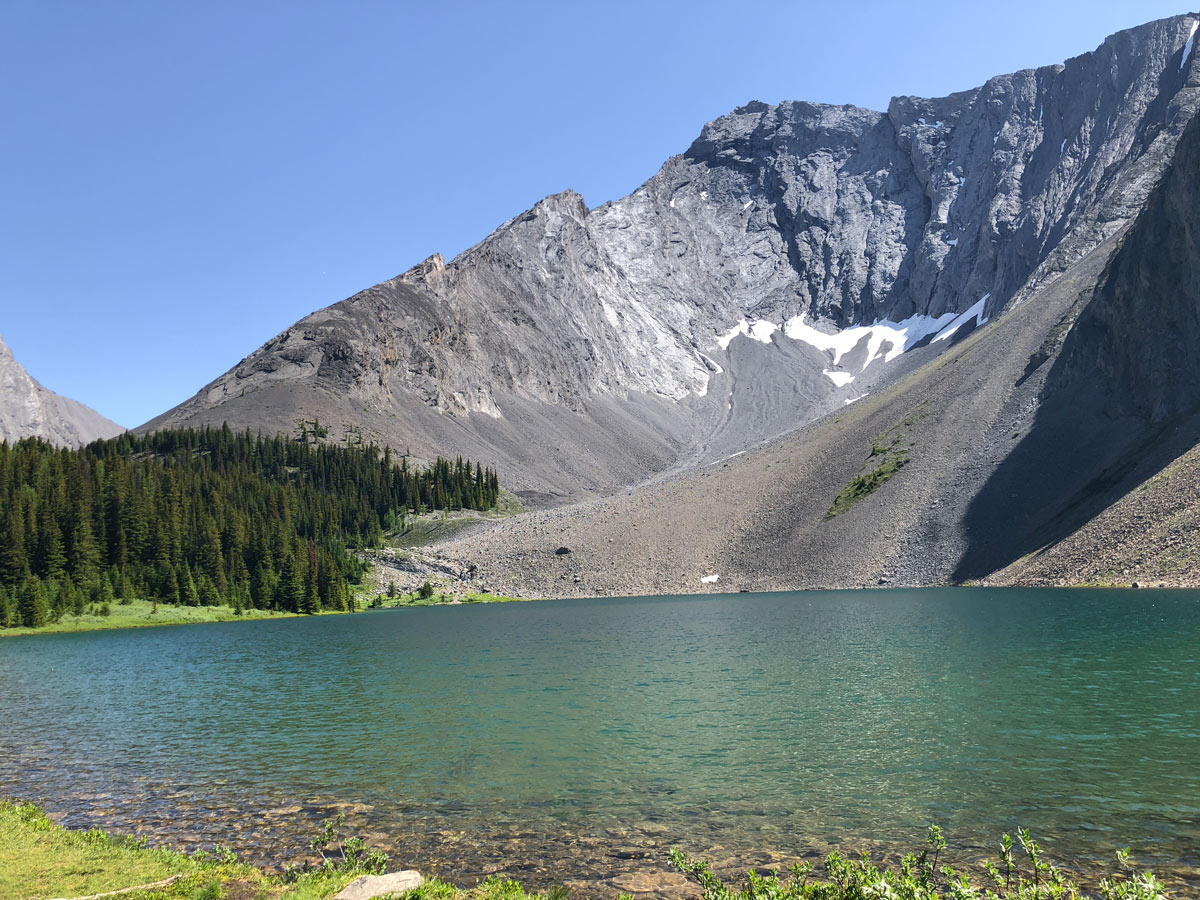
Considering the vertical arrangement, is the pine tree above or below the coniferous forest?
below

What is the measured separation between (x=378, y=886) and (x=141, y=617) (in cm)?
8829

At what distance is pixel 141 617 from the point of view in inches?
3413

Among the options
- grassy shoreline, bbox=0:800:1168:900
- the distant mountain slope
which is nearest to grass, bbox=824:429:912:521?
the distant mountain slope

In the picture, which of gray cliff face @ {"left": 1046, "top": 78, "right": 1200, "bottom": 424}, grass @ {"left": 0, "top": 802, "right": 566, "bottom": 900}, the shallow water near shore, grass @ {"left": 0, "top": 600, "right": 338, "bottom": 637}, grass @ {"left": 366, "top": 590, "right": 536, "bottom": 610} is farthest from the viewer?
grass @ {"left": 366, "top": 590, "right": 536, "bottom": 610}

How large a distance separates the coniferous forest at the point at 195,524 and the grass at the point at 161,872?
7806 centimetres

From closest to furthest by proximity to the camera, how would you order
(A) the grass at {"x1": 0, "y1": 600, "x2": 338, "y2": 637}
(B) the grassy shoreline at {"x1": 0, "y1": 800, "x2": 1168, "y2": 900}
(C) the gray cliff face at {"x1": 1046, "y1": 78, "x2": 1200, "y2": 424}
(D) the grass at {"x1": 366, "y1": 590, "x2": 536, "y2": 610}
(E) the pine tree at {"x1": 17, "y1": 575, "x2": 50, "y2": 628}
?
(B) the grassy shoreline at {"x1": 0, "y1": 800, "x2": 1168, "y2": 900} → (E) the pine tree at {"x1": 17, "y1": 575, "x2": 50, "y2": 628} → (A) the grass at {"x1": 0, "y1": 600, "x2": 338, "y2": 637} → (C) the gray cliff face at {"x1": 1046, "y1": 78, "x2": 1200, "y2": 424} → (D) the grass at {"x1": 366, "y1": 590, "x2": 536, "y2": 610}

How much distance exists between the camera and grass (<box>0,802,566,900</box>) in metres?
12.8

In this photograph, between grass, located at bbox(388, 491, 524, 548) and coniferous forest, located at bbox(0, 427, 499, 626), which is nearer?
coniferous forest, located at bbox(0, 427, 499, 626)

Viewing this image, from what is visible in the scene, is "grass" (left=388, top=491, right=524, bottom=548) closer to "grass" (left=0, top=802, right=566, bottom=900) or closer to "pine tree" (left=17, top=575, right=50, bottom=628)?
"pine tree" (left=17, top=575, right=50, bottom=628)

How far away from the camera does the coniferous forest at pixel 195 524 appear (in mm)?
88688

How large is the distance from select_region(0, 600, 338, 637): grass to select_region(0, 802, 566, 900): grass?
7386cm

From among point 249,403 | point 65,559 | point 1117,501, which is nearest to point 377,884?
point 1117,501

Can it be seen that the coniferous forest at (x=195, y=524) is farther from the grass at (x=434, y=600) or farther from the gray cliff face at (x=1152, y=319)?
the gray cliff face at (x=1152, y=319)

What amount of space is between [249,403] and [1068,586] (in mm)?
165940
